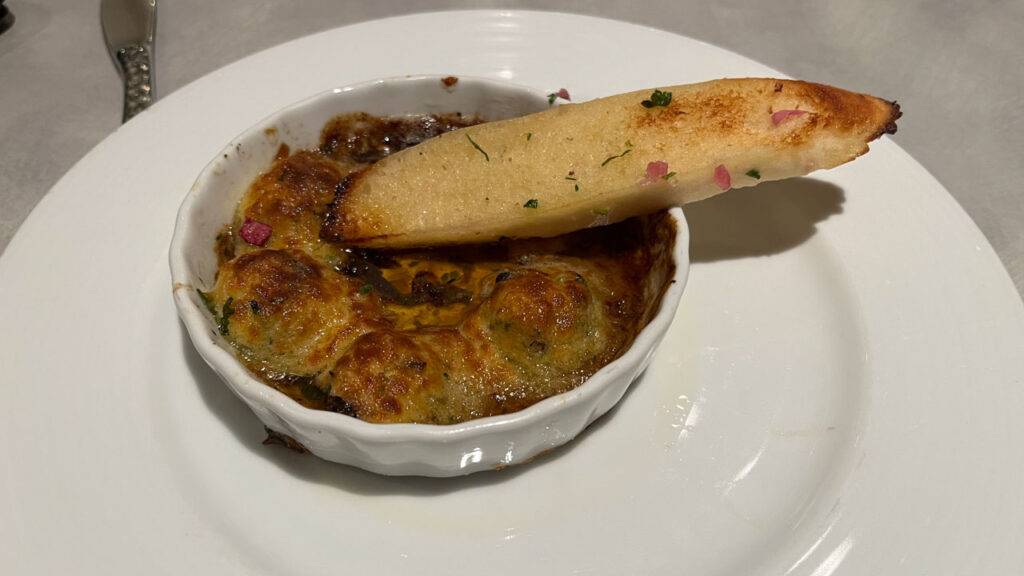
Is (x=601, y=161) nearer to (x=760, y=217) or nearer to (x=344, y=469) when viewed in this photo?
(x=760, y=217)

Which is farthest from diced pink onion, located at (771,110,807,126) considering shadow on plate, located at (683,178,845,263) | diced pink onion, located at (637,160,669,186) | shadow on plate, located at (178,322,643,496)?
shadow on plate, located at (178,322,643,496)

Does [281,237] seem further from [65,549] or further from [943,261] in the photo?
[943,261]

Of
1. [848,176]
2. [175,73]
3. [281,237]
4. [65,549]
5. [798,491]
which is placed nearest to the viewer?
[65,549]

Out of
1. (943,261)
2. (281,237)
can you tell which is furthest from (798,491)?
(281,237)

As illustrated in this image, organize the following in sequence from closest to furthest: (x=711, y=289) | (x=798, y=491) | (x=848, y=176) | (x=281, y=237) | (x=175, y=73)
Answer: (x=798, y=491), (x=281, y=237), (x=711, y=289), (x=848, y=176), (x=175, y=73)

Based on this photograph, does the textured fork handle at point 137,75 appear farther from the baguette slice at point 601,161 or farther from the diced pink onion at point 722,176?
the diced pink onion at point 722,176

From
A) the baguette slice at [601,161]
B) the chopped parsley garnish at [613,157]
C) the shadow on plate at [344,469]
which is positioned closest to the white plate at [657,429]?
the shadow on plate at [344,469]

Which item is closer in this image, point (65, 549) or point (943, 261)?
point (65, 549)
